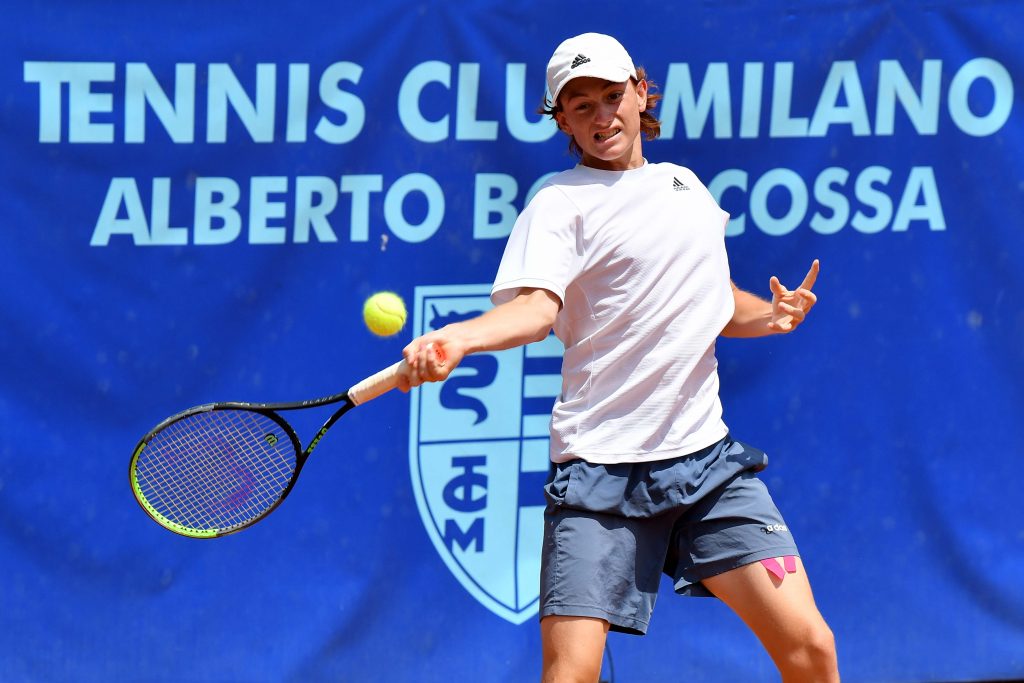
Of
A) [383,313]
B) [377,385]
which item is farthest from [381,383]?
[383,313]

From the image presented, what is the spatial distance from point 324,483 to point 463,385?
1.52 feet

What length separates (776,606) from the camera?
3.07m

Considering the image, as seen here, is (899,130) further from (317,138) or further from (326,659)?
(326,659)

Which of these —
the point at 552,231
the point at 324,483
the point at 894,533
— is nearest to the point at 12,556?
the point at 324,483

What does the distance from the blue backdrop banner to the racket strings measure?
0.30 m

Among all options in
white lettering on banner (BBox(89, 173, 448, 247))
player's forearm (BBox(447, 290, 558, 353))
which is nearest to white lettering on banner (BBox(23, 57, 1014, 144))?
white lettering on banner (BBox(89, 173, 448, 247))

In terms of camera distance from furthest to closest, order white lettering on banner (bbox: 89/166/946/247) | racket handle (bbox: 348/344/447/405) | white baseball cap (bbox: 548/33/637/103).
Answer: white lettering on banner (bbox: 89/166/946/247), white baseball cap (bbox: 548/33/637/103), racket handle (bbox: 348/344/447/405)

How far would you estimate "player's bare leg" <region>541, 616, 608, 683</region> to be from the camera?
299cm

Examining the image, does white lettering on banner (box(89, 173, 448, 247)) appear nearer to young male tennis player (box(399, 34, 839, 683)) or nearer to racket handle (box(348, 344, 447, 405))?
young male tennis player (box(399, 34, 839, 683))

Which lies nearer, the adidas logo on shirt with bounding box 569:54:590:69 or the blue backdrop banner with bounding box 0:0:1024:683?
the adidas logo on shirt with bounding box 569:54:590:69

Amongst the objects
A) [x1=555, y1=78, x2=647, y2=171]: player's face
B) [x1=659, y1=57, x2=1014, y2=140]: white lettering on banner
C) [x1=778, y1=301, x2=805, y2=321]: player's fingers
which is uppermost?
[x1=659, y1=57, x2=1014, y2=140]: white lettering on banner

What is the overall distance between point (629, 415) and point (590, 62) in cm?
73

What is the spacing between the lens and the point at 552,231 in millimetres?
3035

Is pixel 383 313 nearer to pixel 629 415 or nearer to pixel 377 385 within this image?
pixel 377 385
